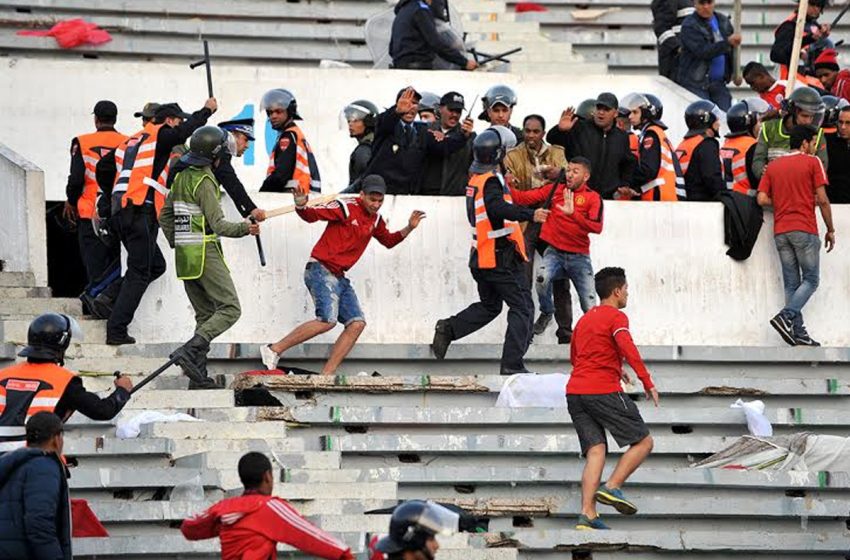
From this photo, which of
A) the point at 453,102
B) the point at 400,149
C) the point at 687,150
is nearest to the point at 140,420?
the point at 400,149

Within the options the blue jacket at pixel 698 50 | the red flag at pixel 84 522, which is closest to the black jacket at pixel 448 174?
the blue jacket at pixel 698 50

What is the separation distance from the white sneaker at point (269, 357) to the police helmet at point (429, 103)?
312 cm

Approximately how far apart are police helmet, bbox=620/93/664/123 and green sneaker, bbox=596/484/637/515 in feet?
16.5

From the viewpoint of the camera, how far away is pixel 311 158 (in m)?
16.8

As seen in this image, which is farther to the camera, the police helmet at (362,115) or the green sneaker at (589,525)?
the police helmet at (362,115)

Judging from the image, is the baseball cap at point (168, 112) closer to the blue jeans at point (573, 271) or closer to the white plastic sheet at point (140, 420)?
the white plastic sheet at point (140, 420)

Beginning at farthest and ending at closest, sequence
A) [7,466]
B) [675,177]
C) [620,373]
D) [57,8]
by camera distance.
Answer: [57,8]
[675,177]
[620,373]
[7,466]

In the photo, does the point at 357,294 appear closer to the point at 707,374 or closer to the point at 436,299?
the point at 436,299

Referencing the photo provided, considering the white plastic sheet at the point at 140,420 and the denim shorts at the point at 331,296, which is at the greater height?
the denim shorts at the point at 331,296

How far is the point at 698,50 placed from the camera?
2059 cm

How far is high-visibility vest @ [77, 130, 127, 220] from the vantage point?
55.5ft

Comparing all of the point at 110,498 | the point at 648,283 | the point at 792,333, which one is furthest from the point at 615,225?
the point at 110,498

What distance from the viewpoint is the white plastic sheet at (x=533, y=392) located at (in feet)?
49.0

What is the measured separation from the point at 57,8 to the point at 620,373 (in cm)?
1082
